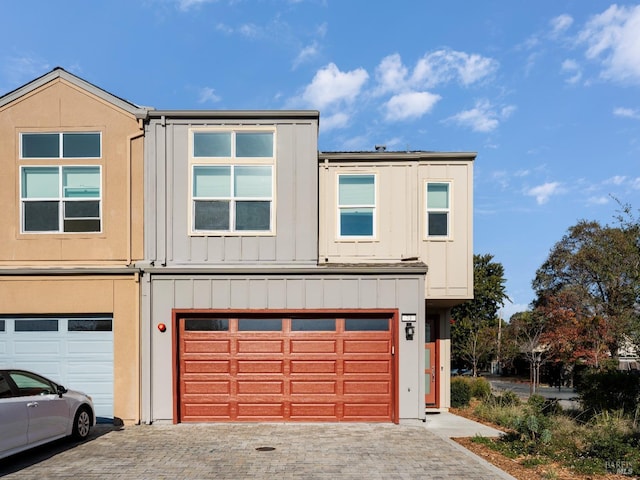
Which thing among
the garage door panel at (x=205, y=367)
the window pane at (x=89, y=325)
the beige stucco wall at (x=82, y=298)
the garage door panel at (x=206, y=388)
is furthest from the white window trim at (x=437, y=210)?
the window pane at (x=89, y=325)

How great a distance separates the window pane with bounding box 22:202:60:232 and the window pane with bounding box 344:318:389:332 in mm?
7101

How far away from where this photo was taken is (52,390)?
28.0ft

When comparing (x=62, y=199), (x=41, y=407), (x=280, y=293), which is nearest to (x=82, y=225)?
(x=62, y=199)

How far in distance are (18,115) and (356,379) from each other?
9970 millimetres

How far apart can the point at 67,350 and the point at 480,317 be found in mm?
36546

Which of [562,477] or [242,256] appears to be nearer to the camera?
[562,477]

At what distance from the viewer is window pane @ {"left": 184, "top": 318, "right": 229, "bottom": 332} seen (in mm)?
10859

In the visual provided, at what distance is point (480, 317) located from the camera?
1629 inches

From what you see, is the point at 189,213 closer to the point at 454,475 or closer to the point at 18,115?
the point at 18,115

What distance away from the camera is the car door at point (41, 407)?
25.6 feet

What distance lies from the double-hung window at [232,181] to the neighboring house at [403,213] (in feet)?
4.75

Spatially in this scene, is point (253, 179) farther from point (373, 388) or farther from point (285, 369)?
point (373, 388)

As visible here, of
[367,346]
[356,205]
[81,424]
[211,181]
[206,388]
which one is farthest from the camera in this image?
[356,205]

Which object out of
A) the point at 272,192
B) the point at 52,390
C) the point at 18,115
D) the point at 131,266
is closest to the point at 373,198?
the point at 272,192
